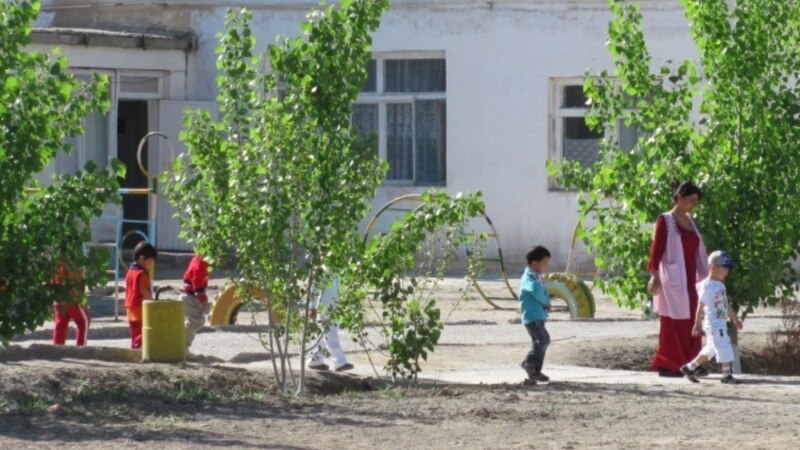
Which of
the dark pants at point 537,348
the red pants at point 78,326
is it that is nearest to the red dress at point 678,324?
the dark pants at point 537,348

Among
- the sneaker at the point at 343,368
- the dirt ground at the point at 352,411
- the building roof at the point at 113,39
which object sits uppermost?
the building roof at the point at 113,39

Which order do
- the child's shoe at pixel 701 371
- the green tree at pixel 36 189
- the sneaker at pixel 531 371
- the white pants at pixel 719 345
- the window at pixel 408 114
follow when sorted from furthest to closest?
the window at pixel 408 114 → the child's shoe at pixel 701 371 → the white pants at pixel 719 345 → the sneaker at pixel 531 371 → the green tree at pixel 36 189

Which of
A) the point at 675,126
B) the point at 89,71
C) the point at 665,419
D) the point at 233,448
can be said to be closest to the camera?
the point at 233,448

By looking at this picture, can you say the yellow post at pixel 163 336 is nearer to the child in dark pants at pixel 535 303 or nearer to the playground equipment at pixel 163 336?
the playground equipment at pixel 163 336

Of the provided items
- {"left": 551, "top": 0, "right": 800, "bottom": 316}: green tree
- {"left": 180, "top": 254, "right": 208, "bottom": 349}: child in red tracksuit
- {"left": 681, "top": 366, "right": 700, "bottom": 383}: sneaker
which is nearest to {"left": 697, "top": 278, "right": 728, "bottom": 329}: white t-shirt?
{"left": 681, "top": 366, "right": 700, "bottom": 383}: sneaker

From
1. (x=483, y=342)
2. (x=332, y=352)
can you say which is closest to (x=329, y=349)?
(x=332, y=352)

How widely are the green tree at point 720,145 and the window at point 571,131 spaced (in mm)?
10329

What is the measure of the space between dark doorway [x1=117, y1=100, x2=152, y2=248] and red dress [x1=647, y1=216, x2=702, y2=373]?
549 inches

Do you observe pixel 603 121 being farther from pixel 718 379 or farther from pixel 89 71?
pixel 89 71

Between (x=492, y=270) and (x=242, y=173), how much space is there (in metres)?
13.9

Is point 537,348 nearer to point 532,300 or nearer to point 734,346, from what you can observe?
point 532,300

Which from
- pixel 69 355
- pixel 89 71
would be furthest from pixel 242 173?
pixel 89 71

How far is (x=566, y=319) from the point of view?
1930cm

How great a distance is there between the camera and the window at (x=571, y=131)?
25.2m
